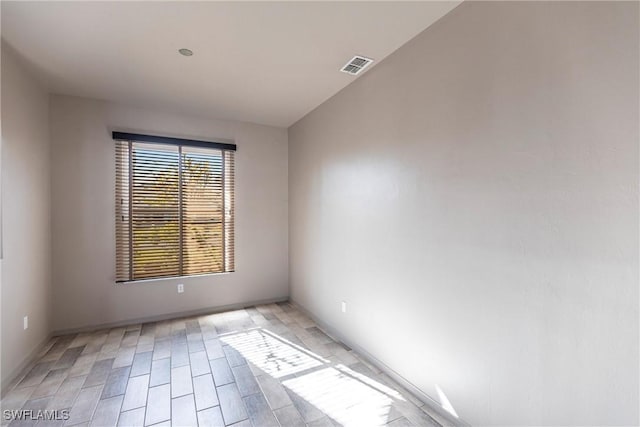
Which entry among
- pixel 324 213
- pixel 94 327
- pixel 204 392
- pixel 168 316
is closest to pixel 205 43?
pixel 324 213

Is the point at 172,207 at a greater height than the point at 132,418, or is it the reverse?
the point at 172,207

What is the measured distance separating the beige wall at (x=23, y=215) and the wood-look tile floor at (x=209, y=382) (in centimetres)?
30

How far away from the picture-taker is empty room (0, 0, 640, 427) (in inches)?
49.6

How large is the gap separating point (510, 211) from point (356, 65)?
6.01 feet

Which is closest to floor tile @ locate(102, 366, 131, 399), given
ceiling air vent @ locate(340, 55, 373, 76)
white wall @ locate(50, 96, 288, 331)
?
white wall @ locate(50, 96, 288, 331)

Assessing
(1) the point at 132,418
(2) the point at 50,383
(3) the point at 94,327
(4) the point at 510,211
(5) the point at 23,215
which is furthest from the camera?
(3) the point at 94,327

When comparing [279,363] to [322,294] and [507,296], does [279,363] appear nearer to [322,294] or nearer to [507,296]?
[322,294]

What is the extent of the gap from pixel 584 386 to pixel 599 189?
908 mm

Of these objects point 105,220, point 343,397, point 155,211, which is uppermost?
point 155,211

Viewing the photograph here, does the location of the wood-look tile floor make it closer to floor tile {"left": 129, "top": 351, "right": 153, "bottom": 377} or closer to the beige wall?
floor tile {"left": 129, "top": 351, "right": 153, "bottom": 377}

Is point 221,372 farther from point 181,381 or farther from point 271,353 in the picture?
point 271,353

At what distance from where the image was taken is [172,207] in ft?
12.0

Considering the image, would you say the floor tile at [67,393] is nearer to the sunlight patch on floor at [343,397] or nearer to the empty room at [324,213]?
the empty room at [324,213]

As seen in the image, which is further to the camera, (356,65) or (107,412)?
(356,65)
